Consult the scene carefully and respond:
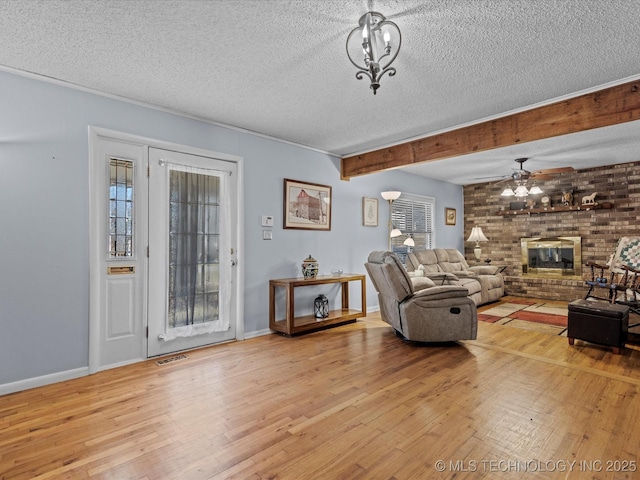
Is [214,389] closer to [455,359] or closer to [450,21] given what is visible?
[455,359]

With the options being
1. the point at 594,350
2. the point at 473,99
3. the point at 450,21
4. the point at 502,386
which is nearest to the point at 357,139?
the point at 473,99

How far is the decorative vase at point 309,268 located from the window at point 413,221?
86.0 inches


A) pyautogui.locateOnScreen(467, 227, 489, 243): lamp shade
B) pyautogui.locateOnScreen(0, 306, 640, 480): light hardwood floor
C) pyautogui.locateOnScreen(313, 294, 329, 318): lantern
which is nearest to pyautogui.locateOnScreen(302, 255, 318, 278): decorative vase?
pyautogui.locateOnScreen(313, 294, 329, 318): lantern

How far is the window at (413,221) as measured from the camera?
6.34 meters

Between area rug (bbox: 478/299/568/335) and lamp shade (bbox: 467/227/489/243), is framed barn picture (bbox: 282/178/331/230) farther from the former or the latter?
lamp shade (bbox: 467/227/489/243)

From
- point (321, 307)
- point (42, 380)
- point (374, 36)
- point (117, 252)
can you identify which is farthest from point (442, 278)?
point (42, 380)

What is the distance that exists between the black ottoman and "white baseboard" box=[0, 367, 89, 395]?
15.6ft

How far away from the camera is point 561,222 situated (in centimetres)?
650

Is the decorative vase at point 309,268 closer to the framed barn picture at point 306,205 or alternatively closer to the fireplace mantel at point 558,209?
the framed barn picture at point 306,205

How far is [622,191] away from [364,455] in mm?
6602

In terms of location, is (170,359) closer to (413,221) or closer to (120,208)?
(120,208)

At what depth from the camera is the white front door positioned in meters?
3.06

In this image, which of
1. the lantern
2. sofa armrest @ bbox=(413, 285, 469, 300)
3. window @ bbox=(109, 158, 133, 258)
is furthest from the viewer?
the lantern

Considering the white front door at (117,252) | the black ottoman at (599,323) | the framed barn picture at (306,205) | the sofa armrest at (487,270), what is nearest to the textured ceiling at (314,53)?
the white front door at (117,252)
